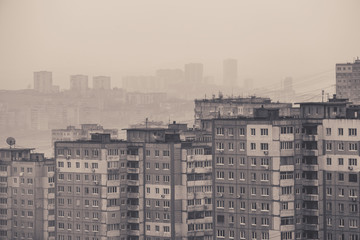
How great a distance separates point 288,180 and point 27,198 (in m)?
14.6

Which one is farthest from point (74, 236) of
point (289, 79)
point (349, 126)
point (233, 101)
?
point (289, 79)

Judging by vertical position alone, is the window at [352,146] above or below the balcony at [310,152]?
above

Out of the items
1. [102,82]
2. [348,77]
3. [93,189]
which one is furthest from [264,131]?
[102,82]

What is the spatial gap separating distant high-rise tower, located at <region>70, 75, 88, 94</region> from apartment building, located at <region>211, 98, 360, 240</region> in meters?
38.9

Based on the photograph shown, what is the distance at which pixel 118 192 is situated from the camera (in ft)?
128

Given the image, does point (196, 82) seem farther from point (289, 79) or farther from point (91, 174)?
point (91, 174)

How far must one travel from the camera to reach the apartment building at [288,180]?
108ft

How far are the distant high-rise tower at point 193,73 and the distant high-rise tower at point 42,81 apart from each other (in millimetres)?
9412

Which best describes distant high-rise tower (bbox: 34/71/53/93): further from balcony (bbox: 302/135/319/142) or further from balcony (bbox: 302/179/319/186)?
balcony (bbox: 302/179/319/186)

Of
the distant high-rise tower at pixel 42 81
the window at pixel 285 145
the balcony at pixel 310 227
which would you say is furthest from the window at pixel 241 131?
the distant high-rise tower at pixel 42 81

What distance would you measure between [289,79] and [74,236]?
20998mm

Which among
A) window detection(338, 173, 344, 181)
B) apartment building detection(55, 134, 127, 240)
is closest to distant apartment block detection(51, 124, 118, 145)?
apartment building detection(55, 134, 127, 240)

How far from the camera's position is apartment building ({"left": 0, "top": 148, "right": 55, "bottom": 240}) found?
44.7 m

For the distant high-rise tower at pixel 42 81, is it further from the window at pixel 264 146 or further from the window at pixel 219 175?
the window at pixel 264 146
